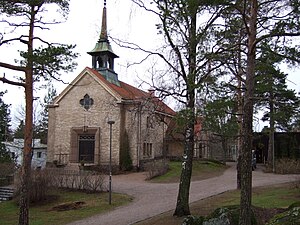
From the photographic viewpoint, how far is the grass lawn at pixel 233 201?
45.6 feet

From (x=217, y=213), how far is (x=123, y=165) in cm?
2441

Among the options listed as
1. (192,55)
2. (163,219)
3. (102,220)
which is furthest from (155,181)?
(192,55)

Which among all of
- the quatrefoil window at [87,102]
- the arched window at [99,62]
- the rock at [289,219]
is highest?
the arched window at [99,62]

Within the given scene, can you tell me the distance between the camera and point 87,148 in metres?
35.9

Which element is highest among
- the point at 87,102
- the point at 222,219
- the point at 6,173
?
the point at 87,102

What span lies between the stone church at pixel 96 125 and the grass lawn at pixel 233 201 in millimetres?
15176

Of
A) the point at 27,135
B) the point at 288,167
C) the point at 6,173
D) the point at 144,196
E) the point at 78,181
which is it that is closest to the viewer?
the point at 27,135

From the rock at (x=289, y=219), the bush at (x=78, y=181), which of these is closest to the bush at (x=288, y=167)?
the bush at (x=78, y=181)

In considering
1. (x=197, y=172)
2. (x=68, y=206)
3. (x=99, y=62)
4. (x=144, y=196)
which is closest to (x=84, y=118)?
(x=99, y=62)

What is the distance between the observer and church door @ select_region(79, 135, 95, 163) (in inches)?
1396

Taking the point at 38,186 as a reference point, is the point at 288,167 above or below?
above

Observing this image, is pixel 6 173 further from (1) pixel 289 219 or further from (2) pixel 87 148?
(1) pixel 289 219

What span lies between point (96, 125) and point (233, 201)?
69.4ft

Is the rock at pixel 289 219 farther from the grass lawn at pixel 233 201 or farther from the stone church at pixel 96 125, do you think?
the stone church at pixel 96 125
